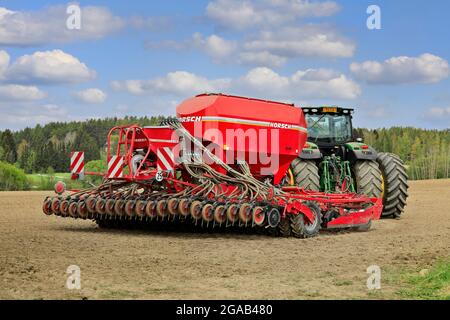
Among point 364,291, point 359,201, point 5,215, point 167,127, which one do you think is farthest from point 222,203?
point 5,215

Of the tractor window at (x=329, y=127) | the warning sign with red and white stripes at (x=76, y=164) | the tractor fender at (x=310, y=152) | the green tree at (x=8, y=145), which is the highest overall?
the green tree at (x=8, y=145)

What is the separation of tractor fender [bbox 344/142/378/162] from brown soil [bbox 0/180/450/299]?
1.76 metres

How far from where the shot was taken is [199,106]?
12.0m

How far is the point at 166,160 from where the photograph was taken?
11.5 meters

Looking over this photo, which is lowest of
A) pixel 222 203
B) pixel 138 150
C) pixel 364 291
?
pixel 364 291

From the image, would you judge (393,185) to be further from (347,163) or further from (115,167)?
(115,167)

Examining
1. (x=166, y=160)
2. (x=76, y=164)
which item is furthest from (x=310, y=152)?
(x=76, y=164)

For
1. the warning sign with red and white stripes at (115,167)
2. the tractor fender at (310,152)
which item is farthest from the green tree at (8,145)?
the warning sign with red and white stripes at (115,167)

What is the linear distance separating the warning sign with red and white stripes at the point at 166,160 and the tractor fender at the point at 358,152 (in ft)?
15.0

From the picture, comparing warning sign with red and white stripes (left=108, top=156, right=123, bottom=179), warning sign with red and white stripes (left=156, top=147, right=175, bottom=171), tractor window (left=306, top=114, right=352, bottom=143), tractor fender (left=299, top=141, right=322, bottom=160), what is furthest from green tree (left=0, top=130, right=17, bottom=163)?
warning sign with red and white stripes (left=156, top=147, right=175, bottom=171)

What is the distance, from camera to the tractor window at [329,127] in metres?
14.9

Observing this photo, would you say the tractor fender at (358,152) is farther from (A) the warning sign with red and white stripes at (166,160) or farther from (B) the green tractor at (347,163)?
(A) the warning sign with red and white stripes at (166,160)
